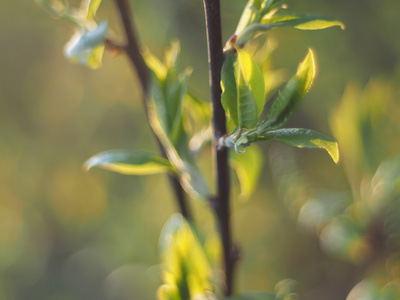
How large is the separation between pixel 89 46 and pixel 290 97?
0.19 m

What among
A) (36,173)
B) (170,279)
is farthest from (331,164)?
(36,173)

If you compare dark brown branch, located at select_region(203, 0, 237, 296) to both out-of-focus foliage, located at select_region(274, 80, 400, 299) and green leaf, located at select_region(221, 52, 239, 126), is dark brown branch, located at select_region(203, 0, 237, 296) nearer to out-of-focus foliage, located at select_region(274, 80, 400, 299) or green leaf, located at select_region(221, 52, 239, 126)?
green leaf, located at select_region(221, 52, 239, 126)

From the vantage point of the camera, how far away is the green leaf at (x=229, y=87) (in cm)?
28

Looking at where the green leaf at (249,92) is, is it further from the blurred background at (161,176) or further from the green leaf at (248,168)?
the blurred background at (161,176)

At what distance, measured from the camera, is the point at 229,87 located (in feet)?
0.91

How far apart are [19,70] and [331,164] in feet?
3.84

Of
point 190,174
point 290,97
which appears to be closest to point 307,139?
point 290,97

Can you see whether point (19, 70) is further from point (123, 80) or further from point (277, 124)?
point (277, 124)

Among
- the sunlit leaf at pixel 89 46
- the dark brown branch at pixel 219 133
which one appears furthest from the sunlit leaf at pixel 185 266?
the sunlit leaf at pixel 89 46

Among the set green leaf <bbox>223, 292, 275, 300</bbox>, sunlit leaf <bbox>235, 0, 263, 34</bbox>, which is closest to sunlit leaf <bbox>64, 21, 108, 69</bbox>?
sunlit leaf <bbox>235, 0, 263, 34</bbox>

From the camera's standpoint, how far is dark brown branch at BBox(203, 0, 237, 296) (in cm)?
28

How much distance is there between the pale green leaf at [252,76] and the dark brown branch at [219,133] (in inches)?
0.8

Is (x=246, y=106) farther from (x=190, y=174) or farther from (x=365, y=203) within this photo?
(x=365, y=203)

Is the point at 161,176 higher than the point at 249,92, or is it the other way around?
the point at 249,92
